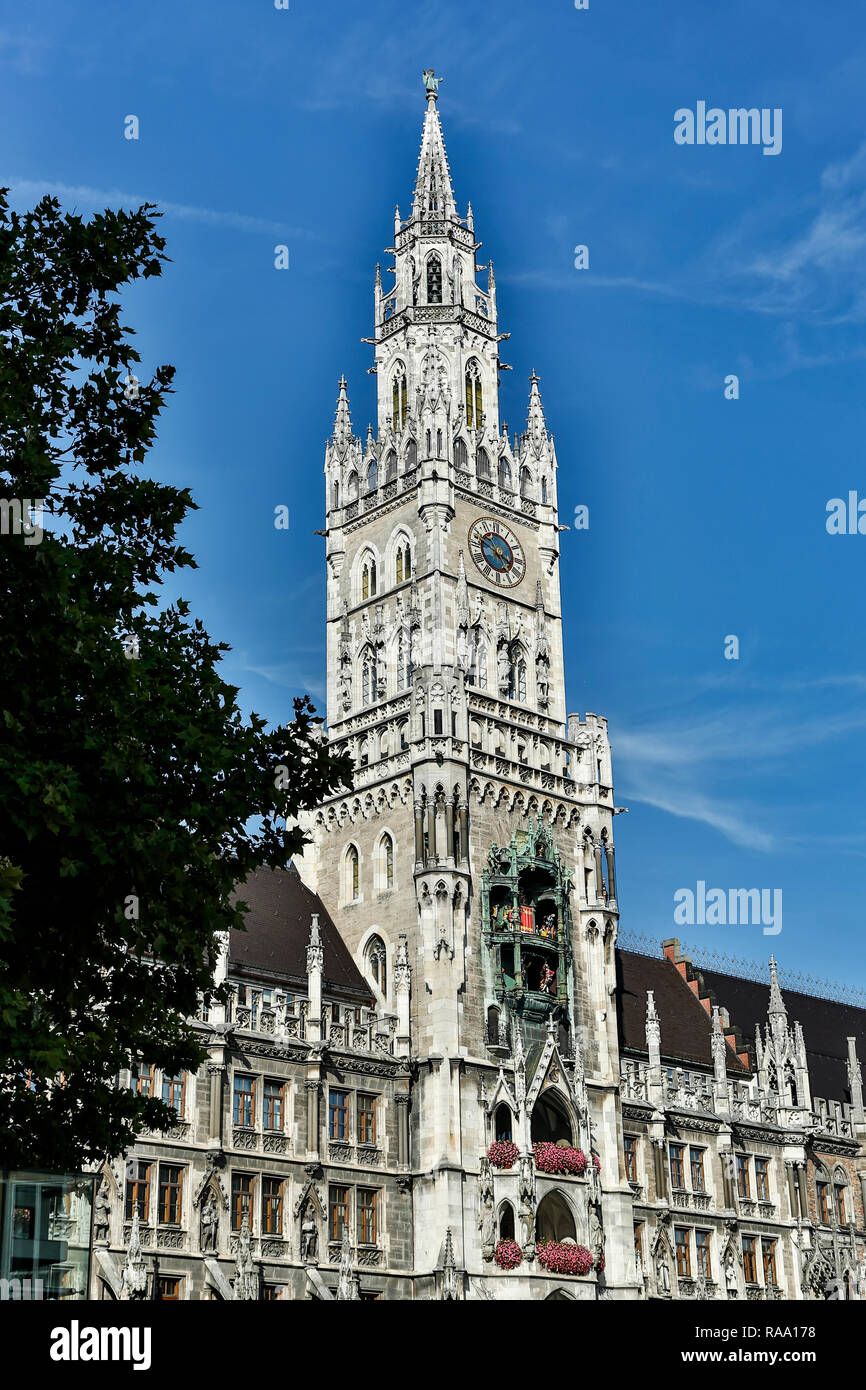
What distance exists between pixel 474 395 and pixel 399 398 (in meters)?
3.02

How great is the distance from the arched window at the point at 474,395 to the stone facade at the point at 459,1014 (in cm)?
21

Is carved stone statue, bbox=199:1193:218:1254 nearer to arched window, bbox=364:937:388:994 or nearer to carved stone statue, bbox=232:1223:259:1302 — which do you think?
carved stone statue, bbox=232:1223:259:1302

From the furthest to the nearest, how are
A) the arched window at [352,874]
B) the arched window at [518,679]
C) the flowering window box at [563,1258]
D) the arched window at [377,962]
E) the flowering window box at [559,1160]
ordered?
the arched window at [518,679] → the arched window at [352,874] → the arched window at [377,962] → the flowering window box at [559,1160] → the flowering window box at [563,1258]

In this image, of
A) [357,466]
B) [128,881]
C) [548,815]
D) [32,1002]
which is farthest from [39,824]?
[357,466]

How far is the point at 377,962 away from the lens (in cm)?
5459

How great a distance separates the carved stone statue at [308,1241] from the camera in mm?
46875

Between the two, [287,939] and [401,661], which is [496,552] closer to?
[401,661]

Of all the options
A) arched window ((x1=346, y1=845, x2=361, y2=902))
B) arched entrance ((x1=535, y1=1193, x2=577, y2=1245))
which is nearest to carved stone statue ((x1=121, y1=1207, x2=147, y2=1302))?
arched entrance ((x1=535, y1=1193, x2=577, y2=1245))

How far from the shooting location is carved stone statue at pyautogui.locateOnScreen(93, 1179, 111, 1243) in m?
42.5

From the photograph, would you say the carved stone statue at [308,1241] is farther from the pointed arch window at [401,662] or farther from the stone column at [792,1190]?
the stone column at [792,1190]


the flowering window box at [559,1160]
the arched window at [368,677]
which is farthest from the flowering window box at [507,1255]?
the arched window at [368,677]

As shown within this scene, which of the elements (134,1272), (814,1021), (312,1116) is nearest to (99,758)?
(134,1272)

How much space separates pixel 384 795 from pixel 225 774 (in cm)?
3338

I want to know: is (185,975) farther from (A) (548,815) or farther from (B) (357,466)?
(B) (357,466)
